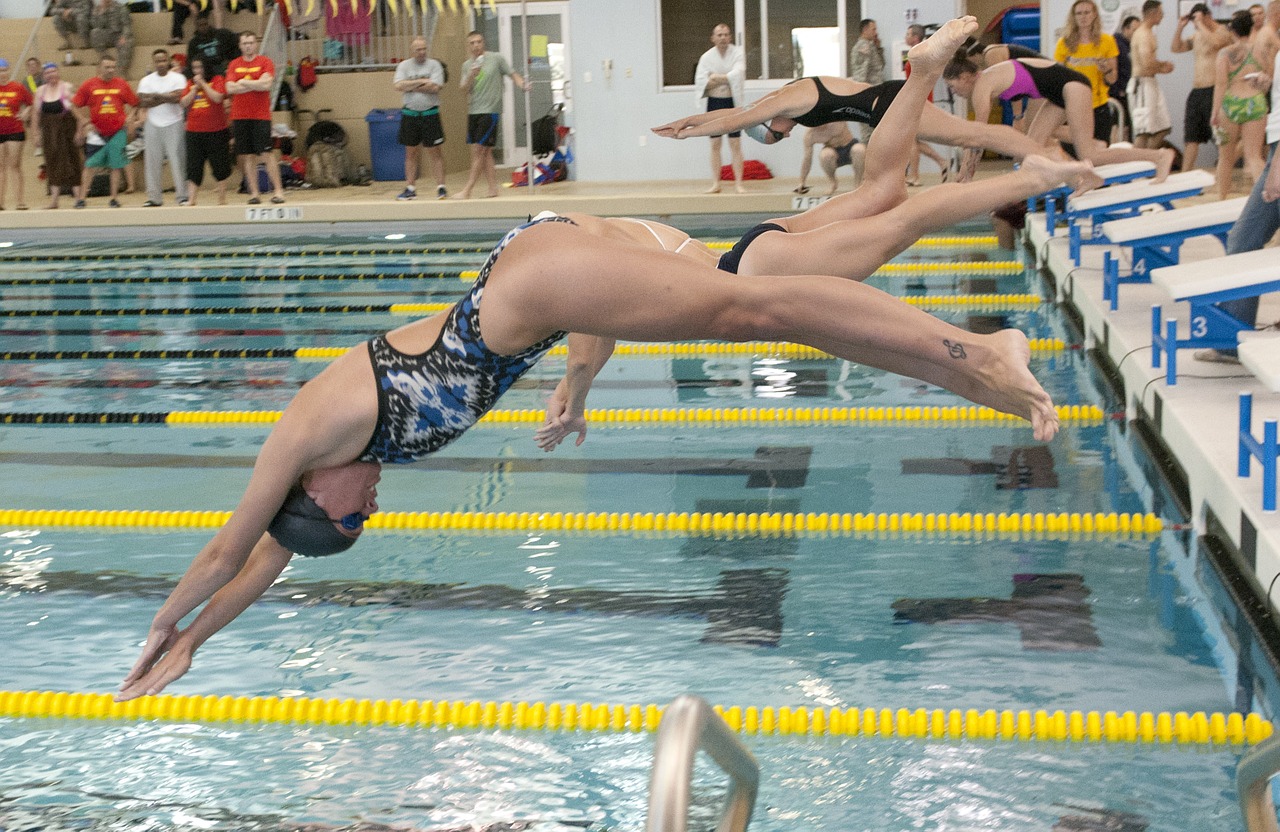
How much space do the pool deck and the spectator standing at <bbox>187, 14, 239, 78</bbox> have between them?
1116cm

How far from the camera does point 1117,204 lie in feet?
27.5

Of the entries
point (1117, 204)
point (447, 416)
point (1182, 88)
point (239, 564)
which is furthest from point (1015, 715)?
point (1182, 88)

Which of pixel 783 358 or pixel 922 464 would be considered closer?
pixel 922 464

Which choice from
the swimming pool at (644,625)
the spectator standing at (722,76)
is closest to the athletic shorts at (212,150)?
the spectator standing at (722,76)

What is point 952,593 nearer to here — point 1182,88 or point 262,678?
point 262,678

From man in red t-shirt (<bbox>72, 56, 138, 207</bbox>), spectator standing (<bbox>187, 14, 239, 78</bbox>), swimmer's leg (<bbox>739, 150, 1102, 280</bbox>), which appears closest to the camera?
swimmer's leg (<bbox>739, 150, 1102, 280</bbox>)

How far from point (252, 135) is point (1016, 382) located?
40.6 feet

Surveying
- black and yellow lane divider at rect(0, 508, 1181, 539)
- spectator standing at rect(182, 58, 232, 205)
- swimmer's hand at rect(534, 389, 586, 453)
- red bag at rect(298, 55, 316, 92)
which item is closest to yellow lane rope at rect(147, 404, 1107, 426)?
black and yellow lane divider at rect(0, 508, 1181, 539)

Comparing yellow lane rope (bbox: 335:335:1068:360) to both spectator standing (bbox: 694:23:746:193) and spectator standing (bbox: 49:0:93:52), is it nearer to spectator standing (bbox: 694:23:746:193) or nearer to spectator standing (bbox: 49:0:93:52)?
spectator standing (bbox: 694:23:746:193)

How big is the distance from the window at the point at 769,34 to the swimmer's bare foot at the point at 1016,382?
1379cm

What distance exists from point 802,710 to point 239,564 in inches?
60.4

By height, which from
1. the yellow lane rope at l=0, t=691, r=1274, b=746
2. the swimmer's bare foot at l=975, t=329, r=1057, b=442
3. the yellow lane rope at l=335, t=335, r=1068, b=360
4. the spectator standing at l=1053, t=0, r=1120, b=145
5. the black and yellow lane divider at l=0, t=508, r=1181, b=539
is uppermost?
the spectator standing at l=1053, t=0, r=1120, b=145

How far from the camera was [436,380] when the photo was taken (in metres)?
3.11

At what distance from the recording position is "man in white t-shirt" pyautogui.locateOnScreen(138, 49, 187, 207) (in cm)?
1396
